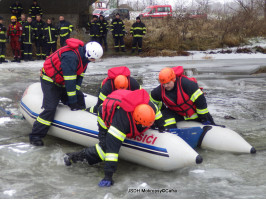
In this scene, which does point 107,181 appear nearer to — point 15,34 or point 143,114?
point 143,114

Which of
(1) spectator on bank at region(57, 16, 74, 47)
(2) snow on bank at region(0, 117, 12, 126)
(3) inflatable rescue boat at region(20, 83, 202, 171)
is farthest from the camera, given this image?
(1) spectator on bank at region(57, 16, 74, 47)

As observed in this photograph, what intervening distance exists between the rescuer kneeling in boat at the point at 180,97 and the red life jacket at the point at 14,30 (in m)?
8.44

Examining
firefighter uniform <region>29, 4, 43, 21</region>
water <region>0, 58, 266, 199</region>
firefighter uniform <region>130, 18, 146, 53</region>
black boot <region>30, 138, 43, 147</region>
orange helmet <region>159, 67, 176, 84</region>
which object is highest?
firefighter uniform <region>29, 4, 43, 21</region>

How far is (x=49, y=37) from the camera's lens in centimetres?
1287

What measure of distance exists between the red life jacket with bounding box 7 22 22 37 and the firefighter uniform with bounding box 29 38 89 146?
7.65 m

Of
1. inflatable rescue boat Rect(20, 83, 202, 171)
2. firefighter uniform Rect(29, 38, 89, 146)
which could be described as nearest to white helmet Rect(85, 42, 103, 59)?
firefighter uniform Rect(29, 38, 89, 146)

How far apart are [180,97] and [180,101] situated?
0.07 m

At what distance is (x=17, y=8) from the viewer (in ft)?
45.3

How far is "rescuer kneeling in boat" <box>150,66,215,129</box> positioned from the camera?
5.23 meters

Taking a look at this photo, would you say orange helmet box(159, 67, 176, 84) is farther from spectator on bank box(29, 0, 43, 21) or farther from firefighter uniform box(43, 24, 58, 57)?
spectator on bank box(29, 0, 43, 21)

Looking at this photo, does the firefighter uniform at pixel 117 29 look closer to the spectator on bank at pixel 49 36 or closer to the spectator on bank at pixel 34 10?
the spectator on bank at pixel 49 36

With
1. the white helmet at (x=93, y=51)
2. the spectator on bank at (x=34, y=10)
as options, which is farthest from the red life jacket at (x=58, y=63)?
the spectator on bank at (x=34, y=10)

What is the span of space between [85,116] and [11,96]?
347 centimetres

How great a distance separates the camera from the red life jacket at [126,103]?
4098 millimetres
